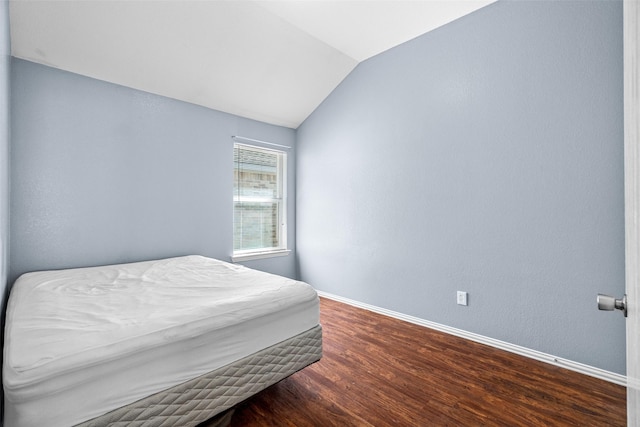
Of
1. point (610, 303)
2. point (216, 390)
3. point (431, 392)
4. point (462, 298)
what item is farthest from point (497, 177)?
A: point (216, 390)

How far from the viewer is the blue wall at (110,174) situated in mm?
2125

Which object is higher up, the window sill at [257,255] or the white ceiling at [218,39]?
the white ceiling at [218,39]

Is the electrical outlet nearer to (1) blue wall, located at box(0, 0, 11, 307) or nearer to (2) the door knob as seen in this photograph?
(2) the door knob

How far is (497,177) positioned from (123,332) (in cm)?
254

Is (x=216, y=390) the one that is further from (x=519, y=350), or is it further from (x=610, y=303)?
(x=519, y=350)

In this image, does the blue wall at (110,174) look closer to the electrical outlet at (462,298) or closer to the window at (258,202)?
the window at (258,202)

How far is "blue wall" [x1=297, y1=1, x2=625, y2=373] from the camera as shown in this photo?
71.1 inches

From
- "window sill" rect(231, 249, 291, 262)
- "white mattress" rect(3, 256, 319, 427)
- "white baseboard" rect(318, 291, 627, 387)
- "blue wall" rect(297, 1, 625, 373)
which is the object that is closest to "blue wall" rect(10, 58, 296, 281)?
"window sill" rect(231, 249, 291, 262)

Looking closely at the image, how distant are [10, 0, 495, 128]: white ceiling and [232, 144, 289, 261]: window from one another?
0.67 meters

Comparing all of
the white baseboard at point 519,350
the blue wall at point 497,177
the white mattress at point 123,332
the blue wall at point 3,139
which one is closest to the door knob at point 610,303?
the white mattress at point 123,332

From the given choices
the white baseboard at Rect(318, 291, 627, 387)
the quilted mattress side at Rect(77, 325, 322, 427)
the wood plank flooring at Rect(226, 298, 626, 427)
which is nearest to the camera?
the quilted mattress side at Rect(77, 325, 322, 427)

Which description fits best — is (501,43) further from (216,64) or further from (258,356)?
(258,356)

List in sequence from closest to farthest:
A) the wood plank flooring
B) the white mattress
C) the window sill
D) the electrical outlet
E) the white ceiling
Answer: the white mattress
the wood plank flooring
the white ceiling
the electrical outlet
the window sill

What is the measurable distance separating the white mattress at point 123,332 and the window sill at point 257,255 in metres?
1.24
